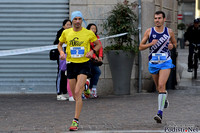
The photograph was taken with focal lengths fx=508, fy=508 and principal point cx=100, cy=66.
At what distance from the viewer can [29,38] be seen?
12594 mm

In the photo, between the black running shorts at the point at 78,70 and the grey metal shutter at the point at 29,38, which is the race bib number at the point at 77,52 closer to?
the black running shorts at the point at 78,70

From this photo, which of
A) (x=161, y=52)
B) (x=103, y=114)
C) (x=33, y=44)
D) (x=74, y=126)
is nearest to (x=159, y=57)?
(x=161, y=52)

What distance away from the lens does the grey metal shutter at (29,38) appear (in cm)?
1257

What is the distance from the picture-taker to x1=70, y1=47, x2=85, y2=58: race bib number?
765cm

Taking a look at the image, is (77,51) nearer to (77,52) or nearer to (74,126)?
(77,52)

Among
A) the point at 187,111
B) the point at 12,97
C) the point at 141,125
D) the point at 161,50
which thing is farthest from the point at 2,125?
the point at 12,97

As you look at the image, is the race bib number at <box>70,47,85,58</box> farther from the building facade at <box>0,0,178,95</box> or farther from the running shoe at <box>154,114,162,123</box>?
the building facade at <box>0,0,178,95</box>

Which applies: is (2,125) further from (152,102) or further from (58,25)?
(58,25)

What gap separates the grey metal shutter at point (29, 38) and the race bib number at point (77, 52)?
16.4 ft

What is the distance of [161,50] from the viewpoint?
26.4 feet

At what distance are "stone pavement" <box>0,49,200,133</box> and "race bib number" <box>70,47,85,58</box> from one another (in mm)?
1072

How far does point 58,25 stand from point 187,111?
4.74 m

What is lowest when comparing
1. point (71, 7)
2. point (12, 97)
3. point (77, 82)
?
point (12, 97)

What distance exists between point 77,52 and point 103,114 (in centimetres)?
169
